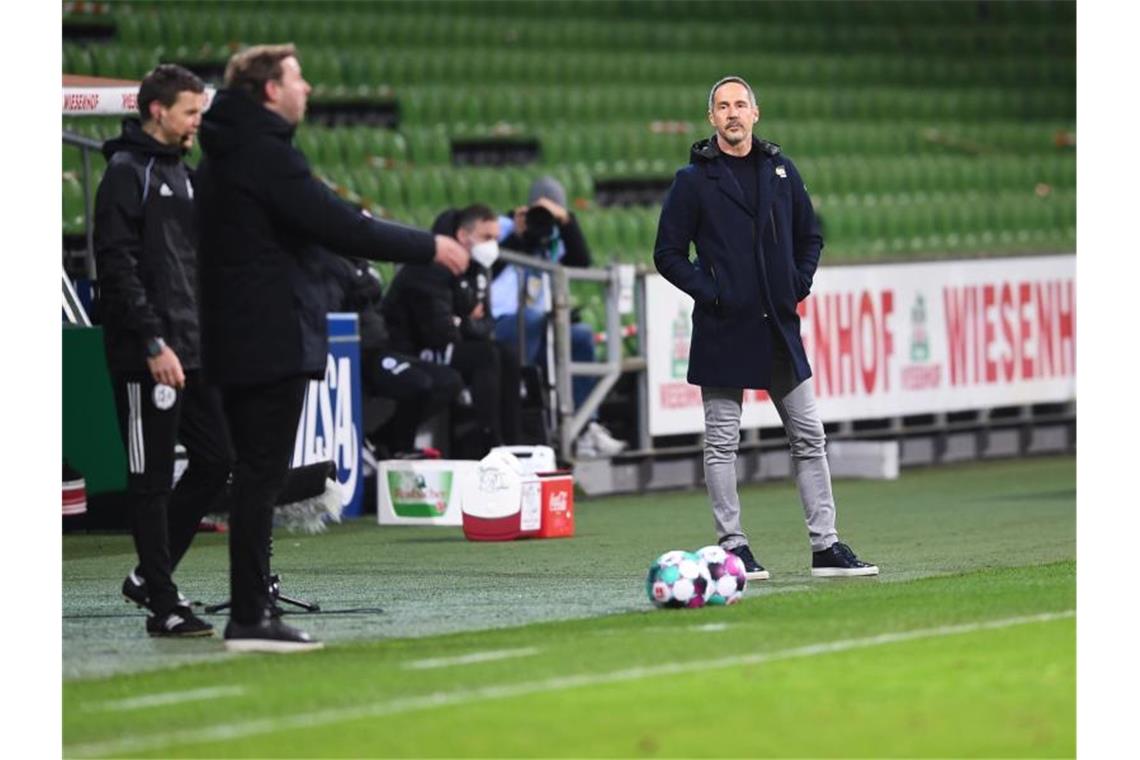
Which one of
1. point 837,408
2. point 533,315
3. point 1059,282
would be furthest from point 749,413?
point 1059,282

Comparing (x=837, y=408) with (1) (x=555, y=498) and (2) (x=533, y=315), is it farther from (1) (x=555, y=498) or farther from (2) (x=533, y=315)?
(1) (x=555, y=498)

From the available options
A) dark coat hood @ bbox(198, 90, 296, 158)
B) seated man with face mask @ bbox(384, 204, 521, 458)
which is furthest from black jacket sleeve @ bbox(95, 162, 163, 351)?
seated man with face mask @ bbox(384, 204, 521, 458)

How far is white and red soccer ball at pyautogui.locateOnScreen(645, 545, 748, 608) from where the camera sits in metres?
8.04

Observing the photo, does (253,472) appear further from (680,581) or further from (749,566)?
(749,566)

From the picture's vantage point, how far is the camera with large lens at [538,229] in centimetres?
1493

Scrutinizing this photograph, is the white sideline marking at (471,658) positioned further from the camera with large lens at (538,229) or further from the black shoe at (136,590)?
the camera with large lens at (538,229)

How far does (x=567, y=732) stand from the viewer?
555 centimetres

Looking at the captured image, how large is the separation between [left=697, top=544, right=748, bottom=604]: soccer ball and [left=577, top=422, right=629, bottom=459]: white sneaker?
6566 mm

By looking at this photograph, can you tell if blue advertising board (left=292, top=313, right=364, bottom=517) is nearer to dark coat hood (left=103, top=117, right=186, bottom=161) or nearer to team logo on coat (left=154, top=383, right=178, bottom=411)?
dark coat hood (left=103, top=117, right=186, bottom=161)

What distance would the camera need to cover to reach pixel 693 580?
8.05m

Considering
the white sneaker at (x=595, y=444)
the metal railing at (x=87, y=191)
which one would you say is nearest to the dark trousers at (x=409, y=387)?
the white sneaker at (x=595, y=444)

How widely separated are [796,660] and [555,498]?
5279mm

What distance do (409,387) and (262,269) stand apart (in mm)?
6363

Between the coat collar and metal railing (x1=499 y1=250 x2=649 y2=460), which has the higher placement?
the coat collar
